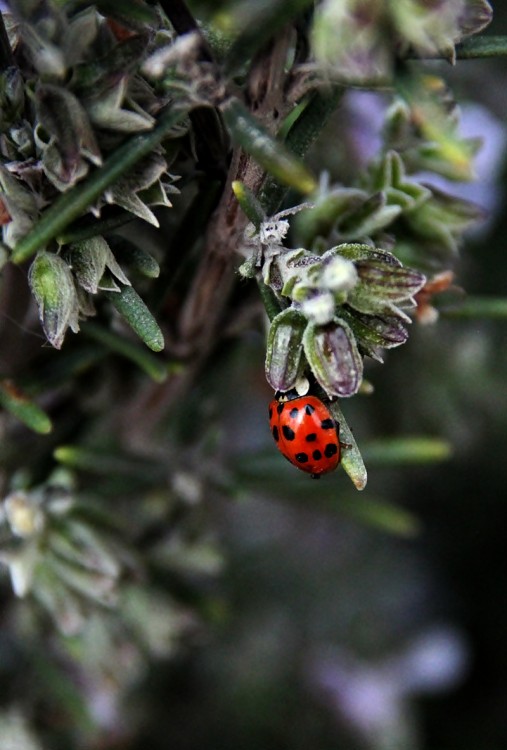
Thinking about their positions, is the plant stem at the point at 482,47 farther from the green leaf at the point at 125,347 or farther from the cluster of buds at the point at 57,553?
the cluster of buds at the point at 57,553

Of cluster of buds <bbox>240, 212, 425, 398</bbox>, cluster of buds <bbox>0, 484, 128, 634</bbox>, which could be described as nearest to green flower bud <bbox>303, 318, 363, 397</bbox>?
cluster of buds <bbox>240, 212, 425, 398</bbox>

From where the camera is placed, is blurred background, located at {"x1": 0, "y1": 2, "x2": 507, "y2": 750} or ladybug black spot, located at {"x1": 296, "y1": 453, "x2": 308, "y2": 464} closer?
ladybug black spot, located at {"x1": 296, "y1": 453, "x2": 308, "y2": 464}

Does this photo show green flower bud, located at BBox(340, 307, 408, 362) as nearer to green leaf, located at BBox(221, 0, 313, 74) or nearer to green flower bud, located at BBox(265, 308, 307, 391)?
green flower bud, located at BBox(265, 308, 307, 391)

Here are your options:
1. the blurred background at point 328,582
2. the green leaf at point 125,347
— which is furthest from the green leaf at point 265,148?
the blurred background at point 328,582

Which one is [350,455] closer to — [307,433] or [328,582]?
[307,433]

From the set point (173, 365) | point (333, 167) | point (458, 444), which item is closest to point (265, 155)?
point (173, 365)
